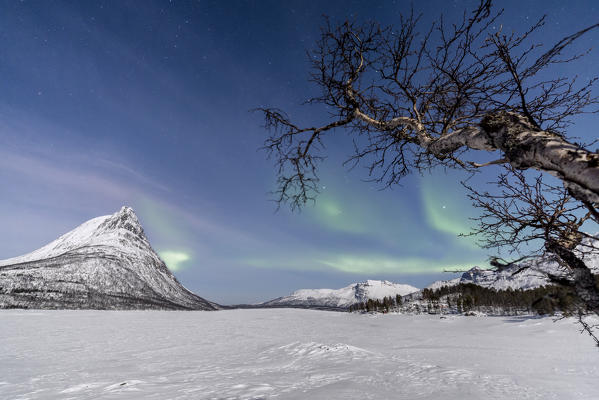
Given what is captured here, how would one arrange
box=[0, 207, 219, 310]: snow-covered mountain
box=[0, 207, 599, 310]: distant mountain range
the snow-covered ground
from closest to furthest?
the snow-covered ground < box=[0, 207, 599, 310]: distant mountain range < box=[0, 207, 219, 310]: snow-covered mountain

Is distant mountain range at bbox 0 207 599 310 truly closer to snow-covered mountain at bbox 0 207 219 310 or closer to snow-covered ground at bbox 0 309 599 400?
snow-covered mountain at bbox 0 207 219 310

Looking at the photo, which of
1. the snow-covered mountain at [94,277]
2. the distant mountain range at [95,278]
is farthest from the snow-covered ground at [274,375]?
the snow-covered mountain at [94,277]

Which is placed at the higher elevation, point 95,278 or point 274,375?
point 95,278

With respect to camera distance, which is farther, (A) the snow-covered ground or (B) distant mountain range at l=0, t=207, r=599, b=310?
(B) distant mountain range at l=0, t=207, r=599, b=310

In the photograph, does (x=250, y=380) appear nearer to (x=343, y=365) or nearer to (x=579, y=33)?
(x=343, y=365)

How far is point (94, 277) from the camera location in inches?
4609

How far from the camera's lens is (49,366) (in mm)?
7672

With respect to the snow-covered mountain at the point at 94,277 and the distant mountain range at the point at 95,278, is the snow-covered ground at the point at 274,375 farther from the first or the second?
the snow-covered mountain at the point at 94,277

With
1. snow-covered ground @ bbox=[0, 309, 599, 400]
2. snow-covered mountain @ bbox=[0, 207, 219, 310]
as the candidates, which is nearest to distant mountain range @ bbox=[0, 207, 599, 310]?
snow-covered mountain @ bbox=[0, 207, 219, 310]

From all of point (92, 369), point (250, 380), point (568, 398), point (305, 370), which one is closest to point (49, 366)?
point (92, 369)

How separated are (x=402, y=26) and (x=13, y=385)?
34.2 feet

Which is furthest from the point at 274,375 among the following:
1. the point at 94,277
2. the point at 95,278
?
the point at 94,277

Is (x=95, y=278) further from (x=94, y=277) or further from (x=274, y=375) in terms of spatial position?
(x=274, y=375)

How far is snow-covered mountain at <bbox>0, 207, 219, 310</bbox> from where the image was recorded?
282 ft
